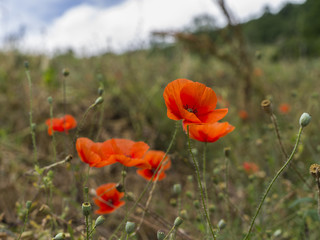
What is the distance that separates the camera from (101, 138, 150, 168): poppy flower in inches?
41.2

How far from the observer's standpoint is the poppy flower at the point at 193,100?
98cm

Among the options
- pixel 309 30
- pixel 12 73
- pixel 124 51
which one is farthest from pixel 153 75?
pixel 309 30

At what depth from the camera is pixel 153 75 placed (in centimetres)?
448

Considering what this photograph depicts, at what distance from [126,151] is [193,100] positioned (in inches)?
13.5

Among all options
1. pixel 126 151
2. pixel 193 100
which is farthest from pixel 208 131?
pixel 126 151

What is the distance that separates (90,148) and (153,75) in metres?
3.46

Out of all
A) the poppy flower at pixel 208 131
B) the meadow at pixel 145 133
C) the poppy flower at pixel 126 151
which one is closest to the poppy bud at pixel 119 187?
the poppy flower at pixel 126 151

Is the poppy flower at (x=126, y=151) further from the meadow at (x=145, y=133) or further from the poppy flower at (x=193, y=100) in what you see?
the meadow at (x=145, y=133)

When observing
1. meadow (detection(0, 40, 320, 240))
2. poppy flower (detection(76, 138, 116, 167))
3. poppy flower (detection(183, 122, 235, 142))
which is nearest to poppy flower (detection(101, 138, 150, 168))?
poppy flower (detection(76, 138, 116, 167))

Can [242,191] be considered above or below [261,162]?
below

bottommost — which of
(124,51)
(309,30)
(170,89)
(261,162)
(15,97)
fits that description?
(309,30)

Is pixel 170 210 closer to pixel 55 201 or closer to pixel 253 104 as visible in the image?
pixel 55 201

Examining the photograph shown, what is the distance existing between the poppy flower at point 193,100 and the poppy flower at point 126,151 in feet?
0.72

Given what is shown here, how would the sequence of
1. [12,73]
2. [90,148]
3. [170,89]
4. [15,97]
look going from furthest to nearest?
1. [12,73]
2. [15,97]
3. [90,148]
4. [170,89]
